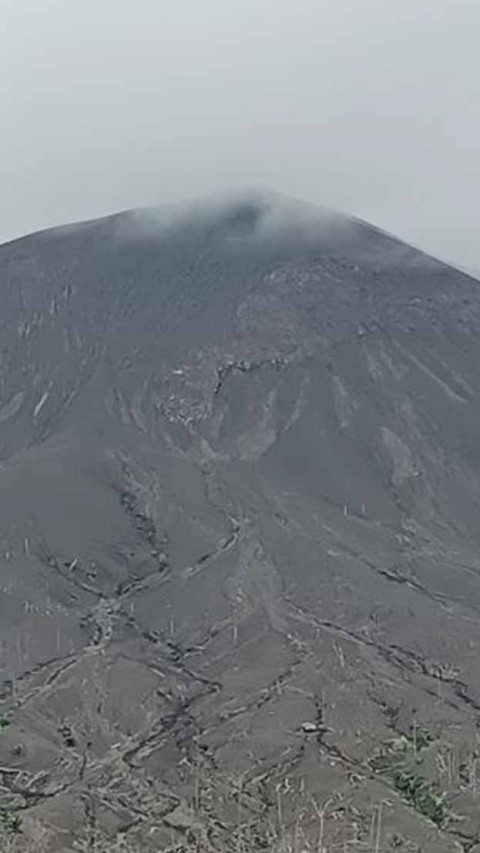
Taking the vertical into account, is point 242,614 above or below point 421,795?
below

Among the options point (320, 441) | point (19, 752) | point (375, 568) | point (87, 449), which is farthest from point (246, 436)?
point (19, 752)

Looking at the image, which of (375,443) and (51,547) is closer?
(51,547)

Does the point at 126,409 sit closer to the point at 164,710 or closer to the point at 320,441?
the point at 320,441

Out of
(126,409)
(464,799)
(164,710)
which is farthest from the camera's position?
(126,409)

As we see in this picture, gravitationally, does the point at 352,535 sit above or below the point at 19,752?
below

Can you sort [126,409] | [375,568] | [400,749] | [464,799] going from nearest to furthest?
[464,799] < [400,749] < [375,568] < [126,409]

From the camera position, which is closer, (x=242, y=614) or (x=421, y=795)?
(x=421, y=795)

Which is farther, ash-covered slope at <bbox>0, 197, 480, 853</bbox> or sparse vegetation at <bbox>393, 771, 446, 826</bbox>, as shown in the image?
ash-covered slope at <bbox>0, 197, 480, 853</bbox>
